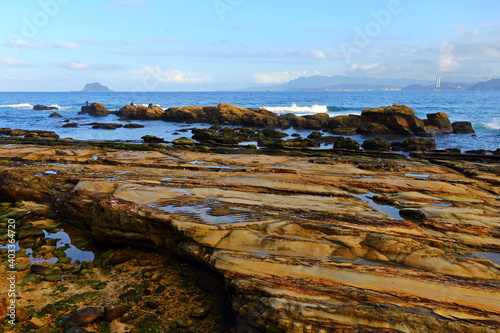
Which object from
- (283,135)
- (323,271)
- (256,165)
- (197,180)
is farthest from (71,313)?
(283,135)

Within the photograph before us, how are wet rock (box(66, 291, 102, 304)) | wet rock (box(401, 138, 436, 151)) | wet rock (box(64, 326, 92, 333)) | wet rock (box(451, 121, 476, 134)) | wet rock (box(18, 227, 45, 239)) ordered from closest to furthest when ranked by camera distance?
wet rock (box(64, 326, 92, 333)), wet rock (box(66, 291, 102, 304)), wet rock (box(18, 227, 45, 239)), wet rock (box(401, 138, 436, 151)), wet rock (box(451, 121, 476, 134))

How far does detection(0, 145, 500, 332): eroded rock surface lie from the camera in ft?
18.0

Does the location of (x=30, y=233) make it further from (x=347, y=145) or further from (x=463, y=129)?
(x=463, y=129)

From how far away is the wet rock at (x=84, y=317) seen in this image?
268 inches

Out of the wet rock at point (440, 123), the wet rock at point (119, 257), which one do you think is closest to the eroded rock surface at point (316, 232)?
the wet rock at point (119, 257)

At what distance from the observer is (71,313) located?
7.20 metres

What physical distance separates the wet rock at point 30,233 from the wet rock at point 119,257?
117 inches

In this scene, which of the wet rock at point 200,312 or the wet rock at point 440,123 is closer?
the wet rock at point 200,312

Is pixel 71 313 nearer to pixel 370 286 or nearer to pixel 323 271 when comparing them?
pixel 323 271

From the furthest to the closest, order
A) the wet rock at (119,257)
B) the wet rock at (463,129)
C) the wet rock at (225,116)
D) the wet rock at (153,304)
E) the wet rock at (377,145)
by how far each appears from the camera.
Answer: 1. the wet rock at (225,116)
2. the wet rock at (463,129)
3. the wet rock at (377,145)
4. the wet rock at (119,257)
5. the wet rock at (153,304)

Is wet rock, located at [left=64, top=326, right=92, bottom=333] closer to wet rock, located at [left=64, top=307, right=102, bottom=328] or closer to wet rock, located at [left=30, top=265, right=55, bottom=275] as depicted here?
wet rock, located at [left=64, top=307, right=102, bottom=328]

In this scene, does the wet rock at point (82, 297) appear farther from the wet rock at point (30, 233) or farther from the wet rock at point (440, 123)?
the wet rock at point (440, 123)

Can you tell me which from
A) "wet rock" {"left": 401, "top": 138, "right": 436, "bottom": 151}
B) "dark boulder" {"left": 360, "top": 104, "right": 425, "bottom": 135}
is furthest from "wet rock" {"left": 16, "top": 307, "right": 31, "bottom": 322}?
"dark boulder" {"left": 360, "top": 104, "right": 425, "bottom": 135}

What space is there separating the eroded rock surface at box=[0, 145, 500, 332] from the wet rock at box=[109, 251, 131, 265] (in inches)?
17.5
